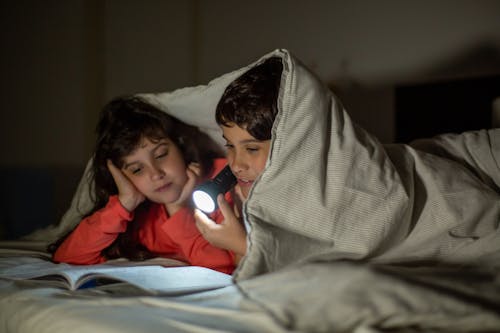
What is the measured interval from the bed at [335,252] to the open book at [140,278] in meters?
0.03

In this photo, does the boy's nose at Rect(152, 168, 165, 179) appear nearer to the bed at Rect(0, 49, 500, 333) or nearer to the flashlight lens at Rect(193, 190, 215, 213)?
the flashlight lens at Rect(193, 190, 215, 213)

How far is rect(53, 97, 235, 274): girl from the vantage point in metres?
1.11

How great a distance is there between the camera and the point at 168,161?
3.75ft

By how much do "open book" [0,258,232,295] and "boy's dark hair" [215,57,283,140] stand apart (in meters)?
0.33

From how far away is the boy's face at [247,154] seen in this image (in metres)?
0.92

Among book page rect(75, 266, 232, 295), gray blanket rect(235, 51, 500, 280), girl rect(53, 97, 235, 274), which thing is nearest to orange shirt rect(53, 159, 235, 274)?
girl rect(53, 97, 235, 274)

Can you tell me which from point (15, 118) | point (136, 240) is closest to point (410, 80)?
point (136, 240)

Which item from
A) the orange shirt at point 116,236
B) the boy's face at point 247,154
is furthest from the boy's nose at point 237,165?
the orange shirt at point 116,236

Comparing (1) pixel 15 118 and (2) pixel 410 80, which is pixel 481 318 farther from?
(1) pixel 15 118

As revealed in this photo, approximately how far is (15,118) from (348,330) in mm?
2179

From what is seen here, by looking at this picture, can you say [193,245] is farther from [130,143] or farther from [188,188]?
[130,143]

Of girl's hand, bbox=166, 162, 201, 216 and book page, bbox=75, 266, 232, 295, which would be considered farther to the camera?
girl's hand, bbox=166, 162, 201, 216

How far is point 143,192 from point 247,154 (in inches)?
14.5

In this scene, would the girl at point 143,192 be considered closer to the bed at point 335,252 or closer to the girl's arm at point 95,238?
the girl's arm at point 95,238
